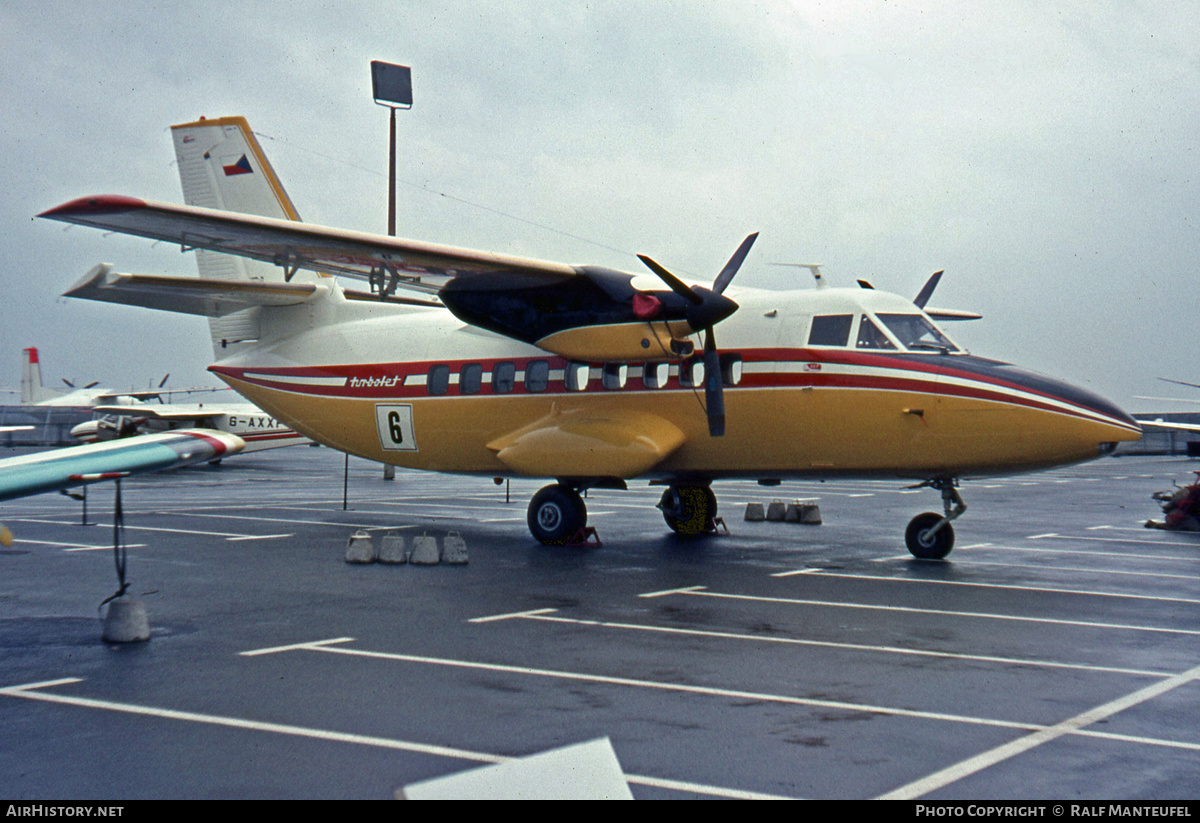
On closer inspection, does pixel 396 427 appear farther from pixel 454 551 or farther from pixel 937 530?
pixel 937 530

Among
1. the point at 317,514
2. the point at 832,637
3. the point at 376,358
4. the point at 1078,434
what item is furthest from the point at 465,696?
the point at 317,514

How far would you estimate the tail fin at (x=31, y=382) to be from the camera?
5528 centimetres

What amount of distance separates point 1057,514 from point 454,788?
20.0m

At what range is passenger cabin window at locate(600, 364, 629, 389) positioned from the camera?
1471 cm

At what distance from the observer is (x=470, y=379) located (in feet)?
53.5

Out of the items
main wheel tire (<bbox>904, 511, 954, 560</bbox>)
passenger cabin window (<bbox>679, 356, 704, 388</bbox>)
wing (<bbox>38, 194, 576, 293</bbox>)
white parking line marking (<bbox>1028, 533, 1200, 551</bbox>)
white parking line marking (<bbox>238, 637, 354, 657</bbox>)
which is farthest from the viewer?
white parking line marking (<bbox>1028, 533, 1200, 551</bbox>)

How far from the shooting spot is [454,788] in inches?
163

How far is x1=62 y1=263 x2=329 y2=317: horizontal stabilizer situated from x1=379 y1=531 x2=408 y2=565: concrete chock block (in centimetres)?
512

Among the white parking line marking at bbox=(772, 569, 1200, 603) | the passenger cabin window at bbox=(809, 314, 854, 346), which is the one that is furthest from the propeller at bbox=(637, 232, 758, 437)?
the white parking line marking at bbox=(772, 569, 1200, 603)

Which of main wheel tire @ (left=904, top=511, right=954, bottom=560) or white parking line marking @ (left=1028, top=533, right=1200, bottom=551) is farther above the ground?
main wheel tire @ (left=904, top=511, right=954, bottom=560)

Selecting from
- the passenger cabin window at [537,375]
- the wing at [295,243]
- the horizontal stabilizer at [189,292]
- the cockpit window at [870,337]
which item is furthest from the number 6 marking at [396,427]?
the cockpit window at [870,337]

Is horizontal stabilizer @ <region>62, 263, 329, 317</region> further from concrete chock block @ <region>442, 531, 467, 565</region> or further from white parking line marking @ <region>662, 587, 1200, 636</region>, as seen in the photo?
white parking line marking @ <region>662, 587, 1200, 636</region>

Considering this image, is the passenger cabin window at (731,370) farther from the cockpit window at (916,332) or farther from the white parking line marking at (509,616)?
the white parking line marking at (509,616)

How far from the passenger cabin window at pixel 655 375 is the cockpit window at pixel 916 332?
3142 millimetres
